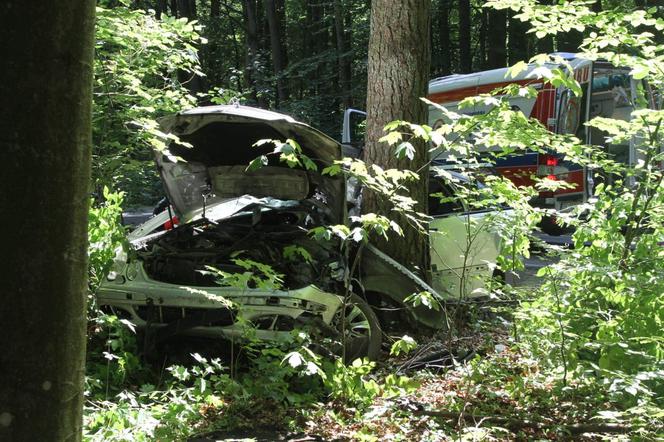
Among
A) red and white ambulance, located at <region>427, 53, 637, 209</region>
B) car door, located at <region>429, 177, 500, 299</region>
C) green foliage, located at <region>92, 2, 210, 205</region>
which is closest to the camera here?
green foliage, located at <region>92, 2, 210, 205</region>

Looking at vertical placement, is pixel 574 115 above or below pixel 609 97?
below

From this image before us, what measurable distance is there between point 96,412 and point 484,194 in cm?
342

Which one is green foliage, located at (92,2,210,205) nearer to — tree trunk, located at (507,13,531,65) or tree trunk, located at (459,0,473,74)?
tree trunk, located at (507,13,531,65)

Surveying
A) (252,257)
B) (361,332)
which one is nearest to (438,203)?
(361,332)

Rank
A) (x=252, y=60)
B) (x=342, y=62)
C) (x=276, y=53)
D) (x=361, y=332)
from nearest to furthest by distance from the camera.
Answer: (x=361, y=332)
(x=342, y=62)
(x=276, y=53)
(x=252, y=60)

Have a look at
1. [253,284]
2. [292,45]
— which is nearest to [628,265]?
[253,284]

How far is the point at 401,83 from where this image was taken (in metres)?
6.58

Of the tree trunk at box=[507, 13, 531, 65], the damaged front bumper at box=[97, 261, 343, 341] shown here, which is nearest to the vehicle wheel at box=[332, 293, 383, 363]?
the damaged front bumper at box=[97, 261, 343, 341]

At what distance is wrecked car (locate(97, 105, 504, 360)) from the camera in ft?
15.9

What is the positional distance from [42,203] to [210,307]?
368 centimetres

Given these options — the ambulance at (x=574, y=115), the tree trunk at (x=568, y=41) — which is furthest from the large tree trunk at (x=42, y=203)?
the tree trunk at (x=568, y=41)

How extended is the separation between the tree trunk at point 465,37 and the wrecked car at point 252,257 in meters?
19.2

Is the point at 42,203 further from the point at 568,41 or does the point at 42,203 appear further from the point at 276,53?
the point at 568,41

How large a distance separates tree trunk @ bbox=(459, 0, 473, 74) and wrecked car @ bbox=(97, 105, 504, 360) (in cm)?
1917
